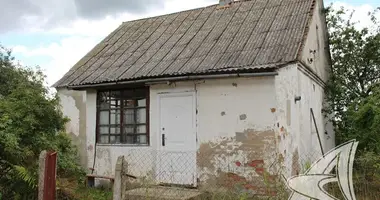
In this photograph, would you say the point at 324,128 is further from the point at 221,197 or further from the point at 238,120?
the point at 221,197

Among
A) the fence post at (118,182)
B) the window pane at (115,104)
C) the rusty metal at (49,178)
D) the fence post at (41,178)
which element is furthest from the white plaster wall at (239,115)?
the fence post at (41,178)

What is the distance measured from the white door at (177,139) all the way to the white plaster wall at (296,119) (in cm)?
208

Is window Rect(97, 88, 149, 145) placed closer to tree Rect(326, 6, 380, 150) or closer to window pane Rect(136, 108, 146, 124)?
window pane Rect(136, 108, 146, 124)

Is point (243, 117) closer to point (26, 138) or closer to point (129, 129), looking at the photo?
point (129, 129)

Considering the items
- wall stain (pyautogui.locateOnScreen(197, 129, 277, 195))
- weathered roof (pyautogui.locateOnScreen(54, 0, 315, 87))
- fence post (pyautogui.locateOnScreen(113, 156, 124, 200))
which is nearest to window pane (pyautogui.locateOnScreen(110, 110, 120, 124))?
weathered roof (pyautogui.locateOnScreen(54, 0, 315, 87))

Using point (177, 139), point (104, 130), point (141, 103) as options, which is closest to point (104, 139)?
point (104, 130)

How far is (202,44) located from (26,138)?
5362 mm

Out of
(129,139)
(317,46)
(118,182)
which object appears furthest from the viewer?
(317,46)

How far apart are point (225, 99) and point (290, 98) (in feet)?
4.87

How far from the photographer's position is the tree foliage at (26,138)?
587 centimetres

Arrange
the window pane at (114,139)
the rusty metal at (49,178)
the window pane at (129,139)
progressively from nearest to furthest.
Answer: the rusty metal at (49,178) < the window pane at (129,139) < the window pane at (114,139)

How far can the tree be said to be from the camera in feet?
40.2

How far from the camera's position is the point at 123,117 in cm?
946

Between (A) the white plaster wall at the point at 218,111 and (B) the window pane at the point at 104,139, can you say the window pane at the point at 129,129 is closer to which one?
(A) the white plaster wall at the point at 218,111
